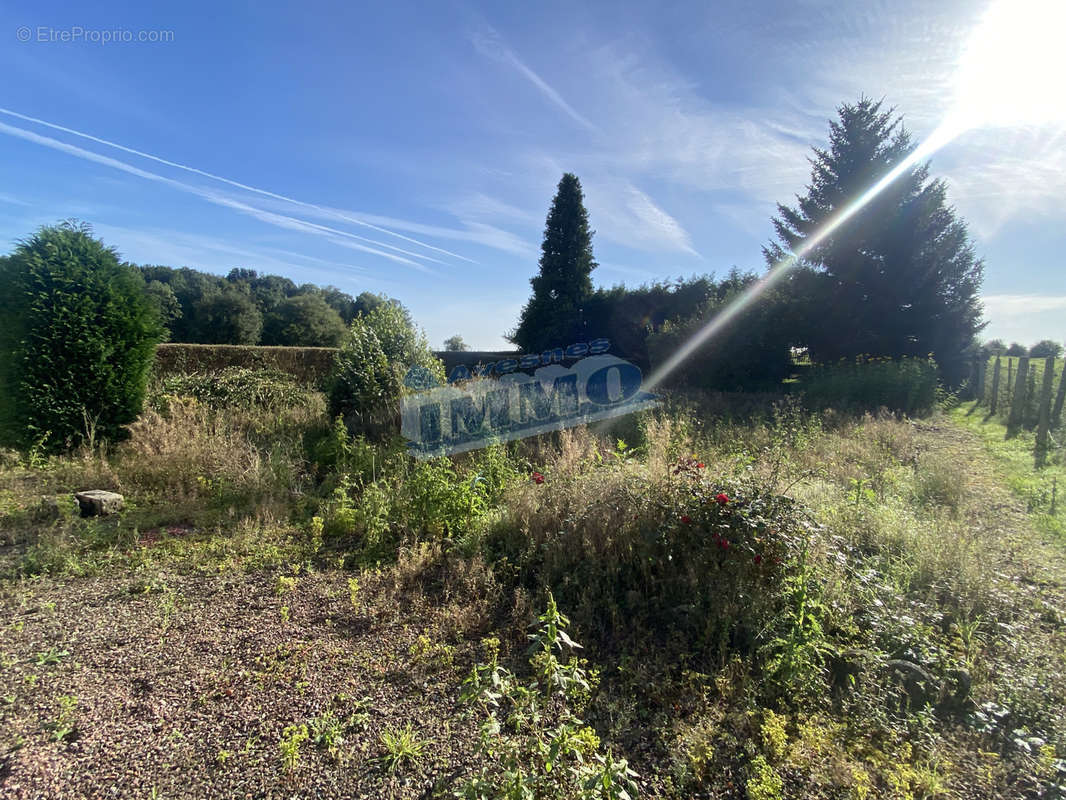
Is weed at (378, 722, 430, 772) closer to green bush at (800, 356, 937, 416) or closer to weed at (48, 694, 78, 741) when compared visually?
weed at (48, 694, 78, 741)

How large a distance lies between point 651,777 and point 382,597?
1.72 m

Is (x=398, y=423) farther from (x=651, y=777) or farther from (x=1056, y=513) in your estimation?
Result: (x=1056, y=513)

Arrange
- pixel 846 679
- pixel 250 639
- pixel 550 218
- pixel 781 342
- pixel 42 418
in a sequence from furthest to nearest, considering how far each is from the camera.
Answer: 1. pixel 550 218
2. pixel 781 342
3. pixel 42 418
4. pixel 250 639
5. pixel 846 679

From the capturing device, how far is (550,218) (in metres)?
17.5

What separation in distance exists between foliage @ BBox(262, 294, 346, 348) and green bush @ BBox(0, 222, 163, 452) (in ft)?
81.6

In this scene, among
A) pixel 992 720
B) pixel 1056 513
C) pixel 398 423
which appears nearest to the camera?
pixel 992 720

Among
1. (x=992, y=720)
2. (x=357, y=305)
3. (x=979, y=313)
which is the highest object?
(x=357, y=305)

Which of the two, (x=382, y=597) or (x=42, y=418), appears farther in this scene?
(x=42, y=418)

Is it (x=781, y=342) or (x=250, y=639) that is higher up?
(x=781, y=342)

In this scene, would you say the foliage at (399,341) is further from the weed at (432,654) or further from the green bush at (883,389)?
the green bush at (883,389)

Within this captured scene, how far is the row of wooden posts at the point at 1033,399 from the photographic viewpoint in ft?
20.5

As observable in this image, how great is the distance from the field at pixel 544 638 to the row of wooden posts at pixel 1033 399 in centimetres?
336

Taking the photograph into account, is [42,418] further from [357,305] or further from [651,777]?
[357,305]

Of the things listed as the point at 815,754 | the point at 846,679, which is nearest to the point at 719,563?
the point at 846,679
